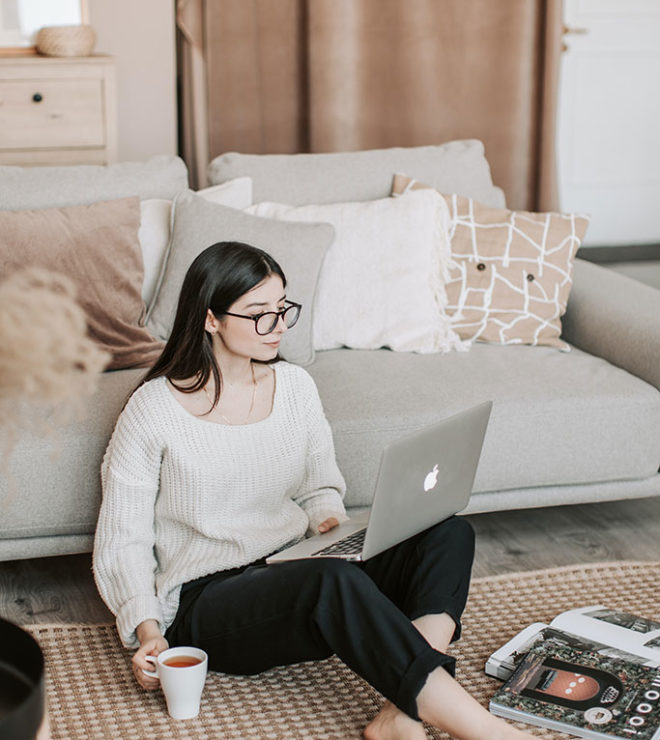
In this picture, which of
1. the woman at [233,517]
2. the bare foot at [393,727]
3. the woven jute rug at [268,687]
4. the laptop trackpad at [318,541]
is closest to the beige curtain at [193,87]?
the woman at [233,517]

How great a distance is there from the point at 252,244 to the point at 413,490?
97cm

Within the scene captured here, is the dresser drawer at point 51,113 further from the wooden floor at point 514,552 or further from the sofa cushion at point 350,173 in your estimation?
the wooden floor at point 514,552

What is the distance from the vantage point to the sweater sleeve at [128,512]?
184cm

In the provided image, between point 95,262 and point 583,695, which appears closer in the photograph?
point 583,695

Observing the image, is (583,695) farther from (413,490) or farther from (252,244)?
(252,244)

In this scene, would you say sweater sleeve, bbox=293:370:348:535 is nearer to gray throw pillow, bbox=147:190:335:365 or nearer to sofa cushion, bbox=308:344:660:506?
sofa cushion, bbox=308:344:660:506

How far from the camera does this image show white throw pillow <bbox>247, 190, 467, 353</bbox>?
2615 millimetres

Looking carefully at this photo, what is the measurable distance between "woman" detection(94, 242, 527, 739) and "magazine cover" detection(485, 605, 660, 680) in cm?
19

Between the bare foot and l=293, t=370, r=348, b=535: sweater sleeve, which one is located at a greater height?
l=293, t=370, r=348, b=535: sweater sleeve

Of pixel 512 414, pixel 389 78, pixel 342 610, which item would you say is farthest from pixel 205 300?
Answer: pixel 389 78

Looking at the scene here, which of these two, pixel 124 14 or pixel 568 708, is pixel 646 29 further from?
pixel 568 708

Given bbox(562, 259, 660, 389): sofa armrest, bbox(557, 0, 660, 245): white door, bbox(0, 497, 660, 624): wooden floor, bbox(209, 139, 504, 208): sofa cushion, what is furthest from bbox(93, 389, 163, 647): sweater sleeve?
bbox(557, 0, 660, 245): white door

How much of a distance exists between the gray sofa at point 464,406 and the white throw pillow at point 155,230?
0.07 meters

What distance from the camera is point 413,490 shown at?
5.69 feet
